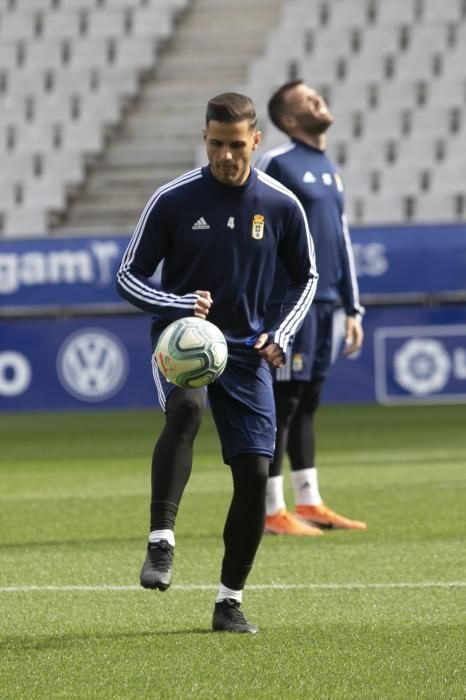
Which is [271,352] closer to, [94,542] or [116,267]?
[94,542]

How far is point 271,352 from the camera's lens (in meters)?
5.46

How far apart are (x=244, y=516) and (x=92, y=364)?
14.9 m

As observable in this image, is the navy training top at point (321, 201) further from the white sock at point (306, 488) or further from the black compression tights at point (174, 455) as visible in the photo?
the black compression tights at point (174, 455)

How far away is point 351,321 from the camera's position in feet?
28.2

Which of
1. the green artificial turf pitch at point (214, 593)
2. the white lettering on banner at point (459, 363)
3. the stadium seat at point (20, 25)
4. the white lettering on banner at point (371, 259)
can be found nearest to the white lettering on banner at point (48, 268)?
the white lettering on banner at point (371, 259)

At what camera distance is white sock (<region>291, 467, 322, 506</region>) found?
28.5 feet

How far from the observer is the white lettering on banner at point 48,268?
67.3 feet

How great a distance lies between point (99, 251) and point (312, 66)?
692 cm

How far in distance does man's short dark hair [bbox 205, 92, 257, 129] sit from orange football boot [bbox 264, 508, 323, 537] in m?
3.49

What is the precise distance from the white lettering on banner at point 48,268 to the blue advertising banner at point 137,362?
52 cm

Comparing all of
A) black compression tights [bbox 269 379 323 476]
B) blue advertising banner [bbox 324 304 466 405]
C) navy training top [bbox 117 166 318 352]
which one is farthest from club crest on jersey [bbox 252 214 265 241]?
blue advertising banner [bbox 324 304 466 405]

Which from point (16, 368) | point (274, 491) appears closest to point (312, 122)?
point (274, 491)

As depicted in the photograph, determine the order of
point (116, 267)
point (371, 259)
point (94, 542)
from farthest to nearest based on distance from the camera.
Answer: point (116, 267) < point (371, 259) < point (94, 542)

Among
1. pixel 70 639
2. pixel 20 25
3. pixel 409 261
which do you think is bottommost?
pixel 409 261
